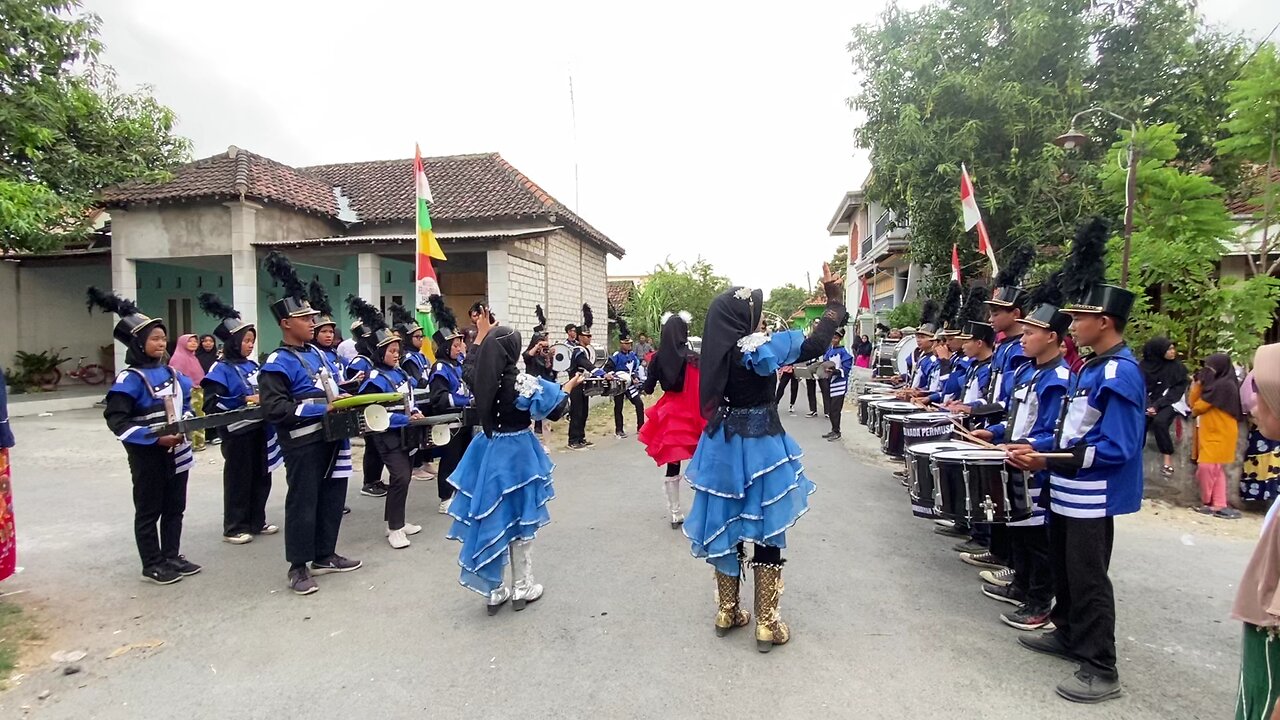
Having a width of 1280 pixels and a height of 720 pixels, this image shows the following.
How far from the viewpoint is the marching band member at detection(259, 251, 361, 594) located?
181 inches

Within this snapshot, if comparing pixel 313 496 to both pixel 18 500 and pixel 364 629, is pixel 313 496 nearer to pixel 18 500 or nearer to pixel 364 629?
pixel 364 629

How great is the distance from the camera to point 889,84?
46.3 feet

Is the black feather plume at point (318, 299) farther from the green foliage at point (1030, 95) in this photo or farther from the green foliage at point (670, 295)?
the green foliage at point (670, 295)

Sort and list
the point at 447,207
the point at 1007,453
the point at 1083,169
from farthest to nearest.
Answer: the point at 447,207 < the point at 1083,169 < the point at 1007,453

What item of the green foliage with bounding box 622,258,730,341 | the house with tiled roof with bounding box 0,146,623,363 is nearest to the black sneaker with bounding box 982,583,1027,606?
the house with tiled roof with bounding box 0,146,623,363

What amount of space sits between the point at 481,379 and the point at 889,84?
13298 millimetres

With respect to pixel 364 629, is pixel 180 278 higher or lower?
higher

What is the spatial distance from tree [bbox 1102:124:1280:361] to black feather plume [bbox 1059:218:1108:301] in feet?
16.8

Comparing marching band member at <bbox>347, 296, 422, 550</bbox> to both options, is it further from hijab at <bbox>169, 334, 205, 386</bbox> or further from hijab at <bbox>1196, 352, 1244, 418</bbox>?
hijab at <bbox>1196, 352, 1244, 418</bbox>

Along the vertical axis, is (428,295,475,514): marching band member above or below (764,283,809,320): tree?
below

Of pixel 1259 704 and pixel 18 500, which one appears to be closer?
pixel 1259 704

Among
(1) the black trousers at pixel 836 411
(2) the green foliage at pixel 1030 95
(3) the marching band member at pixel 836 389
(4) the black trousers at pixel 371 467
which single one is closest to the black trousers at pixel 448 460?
(4) the black trousers at pixel 371 467

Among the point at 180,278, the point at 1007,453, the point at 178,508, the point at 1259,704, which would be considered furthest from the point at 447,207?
the point at 1259,704

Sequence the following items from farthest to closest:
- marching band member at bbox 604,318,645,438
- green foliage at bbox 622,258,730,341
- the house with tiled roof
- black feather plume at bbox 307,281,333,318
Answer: green foliage at bbox 622,258,730,341, the house with tiled roof, marching band member at bbox 604,318,645,438, black feather plume at bbox 307,281,333,318
